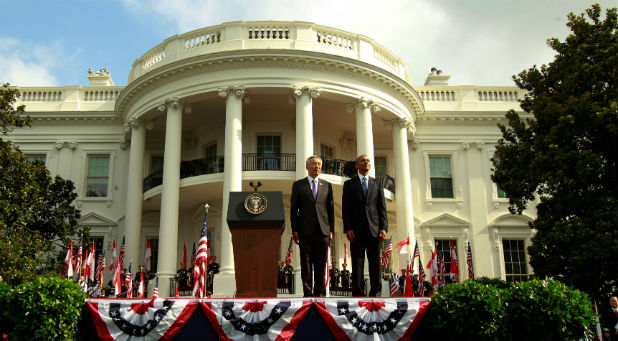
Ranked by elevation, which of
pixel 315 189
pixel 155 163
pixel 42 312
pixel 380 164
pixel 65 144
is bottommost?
pixel 42 312

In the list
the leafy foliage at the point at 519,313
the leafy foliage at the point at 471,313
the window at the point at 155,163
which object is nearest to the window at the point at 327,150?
the window at the point at 155,163

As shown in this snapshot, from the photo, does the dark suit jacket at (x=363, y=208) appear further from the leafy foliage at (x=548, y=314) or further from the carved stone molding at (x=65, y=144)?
the carved stone molding at (x=65, y=144)

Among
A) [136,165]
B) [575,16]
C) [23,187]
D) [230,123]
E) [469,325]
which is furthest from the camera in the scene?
[136,165]

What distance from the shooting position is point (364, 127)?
20688 millimetres

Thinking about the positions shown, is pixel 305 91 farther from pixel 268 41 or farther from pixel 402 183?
pixel 402 183

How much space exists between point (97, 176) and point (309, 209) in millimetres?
19191

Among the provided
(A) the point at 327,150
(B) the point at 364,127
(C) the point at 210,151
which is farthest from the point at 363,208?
(C) the point at 210,151

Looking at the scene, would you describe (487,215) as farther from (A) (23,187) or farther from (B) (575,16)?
(A) (23,187)

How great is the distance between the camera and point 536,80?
16.6 meters

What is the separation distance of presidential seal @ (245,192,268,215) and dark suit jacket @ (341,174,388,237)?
3.98 feet

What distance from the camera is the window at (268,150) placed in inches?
870

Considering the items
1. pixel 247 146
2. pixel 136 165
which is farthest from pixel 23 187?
pixel 247 146

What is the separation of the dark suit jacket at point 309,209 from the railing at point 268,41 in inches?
511

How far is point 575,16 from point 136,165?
1621 centimetres
